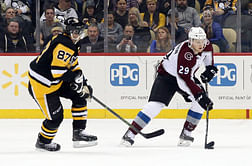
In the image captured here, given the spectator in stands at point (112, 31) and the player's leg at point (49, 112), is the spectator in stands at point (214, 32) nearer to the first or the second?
the spectator in stands at point (112, 31)

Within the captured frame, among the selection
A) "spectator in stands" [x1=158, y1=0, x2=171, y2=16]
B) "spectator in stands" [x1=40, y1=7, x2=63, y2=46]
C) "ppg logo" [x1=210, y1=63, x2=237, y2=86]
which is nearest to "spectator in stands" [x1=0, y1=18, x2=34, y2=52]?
"spectator in stands" [x1=40, y1=7, x2=63, y2=46]

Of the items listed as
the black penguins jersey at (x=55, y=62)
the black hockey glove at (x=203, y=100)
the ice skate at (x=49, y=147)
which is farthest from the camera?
the black hockey glove at (x=203, y=100)

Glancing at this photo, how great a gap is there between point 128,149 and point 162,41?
268cm

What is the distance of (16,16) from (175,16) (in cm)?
181

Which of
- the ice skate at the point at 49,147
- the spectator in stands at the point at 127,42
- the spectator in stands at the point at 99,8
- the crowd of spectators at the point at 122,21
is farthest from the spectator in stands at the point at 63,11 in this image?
the ice skate at the point at 49,147

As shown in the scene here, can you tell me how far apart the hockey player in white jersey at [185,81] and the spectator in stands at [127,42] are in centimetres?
222

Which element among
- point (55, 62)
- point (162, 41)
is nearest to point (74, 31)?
point (55, 62)

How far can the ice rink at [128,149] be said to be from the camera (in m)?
4.19

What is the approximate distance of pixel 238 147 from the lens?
496cm

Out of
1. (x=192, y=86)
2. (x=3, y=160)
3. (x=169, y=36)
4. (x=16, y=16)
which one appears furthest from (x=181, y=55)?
(x=16, y=16)

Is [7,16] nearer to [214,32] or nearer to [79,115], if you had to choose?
[214,32]

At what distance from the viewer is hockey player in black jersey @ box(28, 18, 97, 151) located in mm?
4500

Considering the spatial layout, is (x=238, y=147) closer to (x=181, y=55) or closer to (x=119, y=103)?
(x=181, y=55)

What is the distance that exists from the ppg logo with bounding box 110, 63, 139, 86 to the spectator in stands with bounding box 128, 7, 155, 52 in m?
0.24
